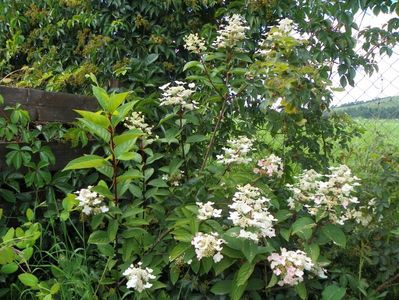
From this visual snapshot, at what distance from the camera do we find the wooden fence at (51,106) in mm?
2170

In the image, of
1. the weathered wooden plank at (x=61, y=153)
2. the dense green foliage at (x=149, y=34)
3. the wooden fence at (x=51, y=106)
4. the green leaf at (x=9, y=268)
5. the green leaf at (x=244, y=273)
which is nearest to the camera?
the green leaf at (x=244, y=273)

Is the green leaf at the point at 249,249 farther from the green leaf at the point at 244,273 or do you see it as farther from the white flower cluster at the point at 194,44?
the white flower cluster at the point at 194,44

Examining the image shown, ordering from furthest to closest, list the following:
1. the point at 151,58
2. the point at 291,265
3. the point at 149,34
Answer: the point at 149,34
the point at 151,58
the point at 291,265

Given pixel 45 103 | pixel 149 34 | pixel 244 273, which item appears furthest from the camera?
pixel 149 34

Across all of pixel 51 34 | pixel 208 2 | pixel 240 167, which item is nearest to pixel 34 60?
pixel 51 34

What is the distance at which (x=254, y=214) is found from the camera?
145 cm

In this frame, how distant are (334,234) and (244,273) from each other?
1.08 feet

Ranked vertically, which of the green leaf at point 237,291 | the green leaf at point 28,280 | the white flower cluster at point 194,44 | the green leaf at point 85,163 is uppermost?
the white flower cluster at point 194,44

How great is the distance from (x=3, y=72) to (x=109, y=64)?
1528mm

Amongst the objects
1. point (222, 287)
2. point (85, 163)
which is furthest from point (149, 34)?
point (222, 287)

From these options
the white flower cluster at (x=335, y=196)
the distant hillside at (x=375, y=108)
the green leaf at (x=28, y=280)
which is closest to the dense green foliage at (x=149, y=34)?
the distant hillside at (x=375, y=108)

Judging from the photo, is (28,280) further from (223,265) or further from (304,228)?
(304,228)

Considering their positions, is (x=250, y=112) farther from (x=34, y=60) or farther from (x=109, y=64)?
(x=34, y=60)

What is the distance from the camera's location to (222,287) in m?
1.59
